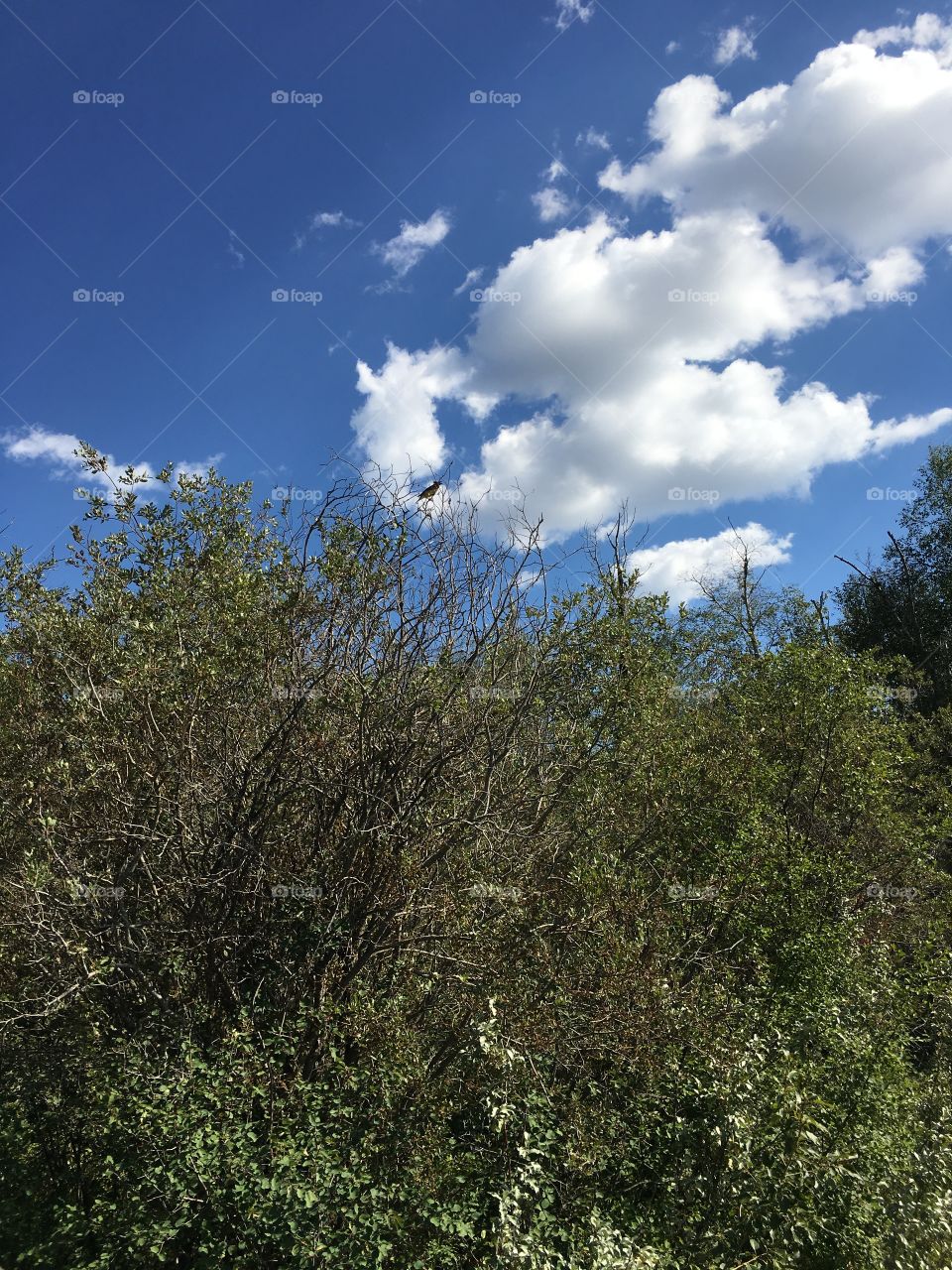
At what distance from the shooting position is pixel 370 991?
566 cm

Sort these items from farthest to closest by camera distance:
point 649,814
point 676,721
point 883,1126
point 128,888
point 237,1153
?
point 676,721
point 649,814
point 883,1126
point 128,888
point 237,1153

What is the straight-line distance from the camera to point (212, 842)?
5.74 m

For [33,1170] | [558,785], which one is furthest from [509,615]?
[33,1170]

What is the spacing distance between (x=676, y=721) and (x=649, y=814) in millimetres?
2022

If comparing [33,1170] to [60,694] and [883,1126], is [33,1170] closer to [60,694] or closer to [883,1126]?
[60,694]

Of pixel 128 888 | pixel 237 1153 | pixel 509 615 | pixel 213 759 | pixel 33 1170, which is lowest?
pixel 33 1170

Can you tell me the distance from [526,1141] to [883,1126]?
10.5 ft

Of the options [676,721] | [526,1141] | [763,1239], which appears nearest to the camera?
[526,1141]

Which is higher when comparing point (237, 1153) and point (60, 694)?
point (60, 694)

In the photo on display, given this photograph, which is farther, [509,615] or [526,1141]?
[509,615]

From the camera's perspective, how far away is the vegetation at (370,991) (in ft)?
16.3

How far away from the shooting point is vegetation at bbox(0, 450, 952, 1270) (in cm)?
498

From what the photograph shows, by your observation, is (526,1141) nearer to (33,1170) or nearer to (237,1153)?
(237,1153)

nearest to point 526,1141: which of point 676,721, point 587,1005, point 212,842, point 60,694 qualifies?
point 587,1005
